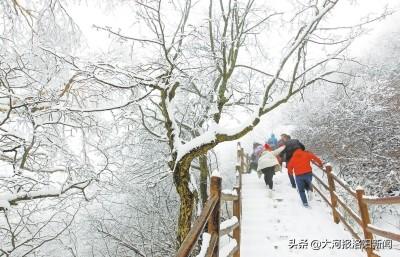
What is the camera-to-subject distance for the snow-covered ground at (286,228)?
19.9 ft

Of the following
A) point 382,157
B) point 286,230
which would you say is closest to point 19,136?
point 286,230

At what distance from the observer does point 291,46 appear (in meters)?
7.96

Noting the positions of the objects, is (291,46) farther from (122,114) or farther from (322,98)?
(322,98)

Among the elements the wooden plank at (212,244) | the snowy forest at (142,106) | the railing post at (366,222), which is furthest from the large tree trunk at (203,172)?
the wooden plank at (212,244)

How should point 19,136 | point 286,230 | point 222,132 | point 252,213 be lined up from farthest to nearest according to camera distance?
point 252,213, point 222,132, point 286,230, point 19,136


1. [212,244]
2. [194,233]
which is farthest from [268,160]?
[194,233]

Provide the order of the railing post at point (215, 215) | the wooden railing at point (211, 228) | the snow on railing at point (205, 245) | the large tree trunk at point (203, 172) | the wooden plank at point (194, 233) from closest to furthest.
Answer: the wooden plank at point (194, 233), the wooden railing at point (211, 228), the snow on railing at point (205, 245), the railing post at point (215, 215), the large tree trunk at point (203, 172)

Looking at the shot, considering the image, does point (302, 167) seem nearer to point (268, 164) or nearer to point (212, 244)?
point (268, 164)

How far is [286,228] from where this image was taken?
7.18 metres

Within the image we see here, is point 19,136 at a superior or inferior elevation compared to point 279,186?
superior

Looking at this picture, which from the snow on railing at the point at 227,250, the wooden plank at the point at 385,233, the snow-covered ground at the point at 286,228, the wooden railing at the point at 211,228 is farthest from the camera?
the snow-covered ground at the point at 286,228

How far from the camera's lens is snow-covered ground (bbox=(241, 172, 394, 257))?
6.05m

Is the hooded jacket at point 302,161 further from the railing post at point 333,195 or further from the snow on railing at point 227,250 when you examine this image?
the snow on railing at point 227,250

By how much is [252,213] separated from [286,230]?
1483 millimetres
